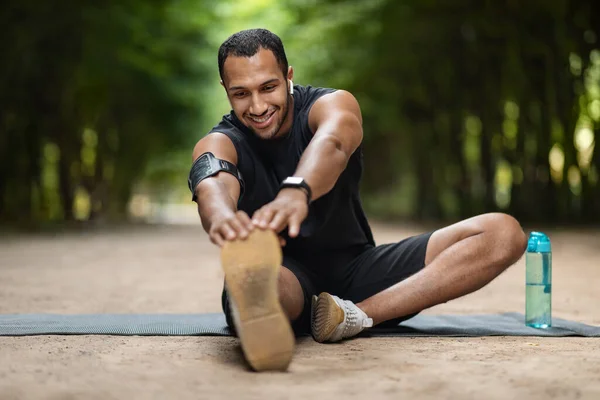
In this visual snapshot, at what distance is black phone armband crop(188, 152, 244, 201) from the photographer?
3.30 metres

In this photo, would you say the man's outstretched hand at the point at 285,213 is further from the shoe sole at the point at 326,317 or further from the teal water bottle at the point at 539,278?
the teal water bottle at the point at 539,278

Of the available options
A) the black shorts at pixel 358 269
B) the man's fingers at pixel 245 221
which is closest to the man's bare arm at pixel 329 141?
the man's fingers at pixel 245 221

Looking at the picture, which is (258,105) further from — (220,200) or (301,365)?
(301,365)

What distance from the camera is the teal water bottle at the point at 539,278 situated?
387 cm

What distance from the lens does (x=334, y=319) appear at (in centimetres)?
347

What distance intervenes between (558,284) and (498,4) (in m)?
10.6

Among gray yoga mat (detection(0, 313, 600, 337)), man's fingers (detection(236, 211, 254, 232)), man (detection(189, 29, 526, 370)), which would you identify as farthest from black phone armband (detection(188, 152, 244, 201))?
gray yoga mat (detection(0, 313, 600, 337))

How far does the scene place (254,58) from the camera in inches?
133

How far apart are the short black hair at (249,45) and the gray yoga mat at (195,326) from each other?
127 centimetres

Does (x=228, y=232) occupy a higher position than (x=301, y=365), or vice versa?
(x=228, y=232)

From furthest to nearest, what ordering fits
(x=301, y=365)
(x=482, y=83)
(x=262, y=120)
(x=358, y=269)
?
(x=482, y=83), (x=358, y=269), (x=262, y=120), (x=301, y=365)

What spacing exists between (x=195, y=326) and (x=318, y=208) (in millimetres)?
871

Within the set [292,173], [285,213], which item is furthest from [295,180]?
[292,173]

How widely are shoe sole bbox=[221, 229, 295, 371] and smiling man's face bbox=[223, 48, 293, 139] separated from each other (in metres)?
0.80
